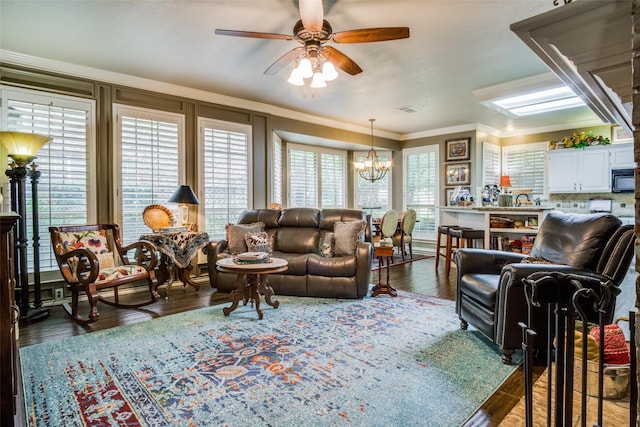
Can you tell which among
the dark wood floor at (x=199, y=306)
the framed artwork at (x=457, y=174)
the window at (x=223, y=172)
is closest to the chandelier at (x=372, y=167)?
the framed artwork at (x=457, y=174)

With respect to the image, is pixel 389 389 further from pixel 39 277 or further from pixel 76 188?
pixel 76 188

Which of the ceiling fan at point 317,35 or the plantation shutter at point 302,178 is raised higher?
the ceiling fan at point 317,35

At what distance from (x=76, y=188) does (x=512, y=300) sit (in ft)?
14.9

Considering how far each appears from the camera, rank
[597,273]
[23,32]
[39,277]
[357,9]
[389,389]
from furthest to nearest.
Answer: [39,277] → [23,32] → [357,9] → [597,273] → [389,389]

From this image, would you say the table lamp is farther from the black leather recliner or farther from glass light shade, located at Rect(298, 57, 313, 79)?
the black leather recliner

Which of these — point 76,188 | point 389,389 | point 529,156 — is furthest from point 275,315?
point 529,156

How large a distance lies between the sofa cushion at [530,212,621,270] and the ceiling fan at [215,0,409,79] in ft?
6.13

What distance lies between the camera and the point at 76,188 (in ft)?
12.7

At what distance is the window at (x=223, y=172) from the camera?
192 inches

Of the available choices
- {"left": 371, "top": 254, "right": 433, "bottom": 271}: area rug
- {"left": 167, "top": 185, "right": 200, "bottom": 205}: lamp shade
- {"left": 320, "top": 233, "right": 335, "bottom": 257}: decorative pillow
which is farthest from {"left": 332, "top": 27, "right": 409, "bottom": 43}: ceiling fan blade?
{"left": 371, "top": 254, "right": 433, "bottom": 271}: area rug

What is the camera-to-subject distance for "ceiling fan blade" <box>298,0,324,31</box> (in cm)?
224

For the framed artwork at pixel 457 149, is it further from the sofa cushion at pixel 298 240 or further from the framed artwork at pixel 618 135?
the sofa cushion at pixel 298 240

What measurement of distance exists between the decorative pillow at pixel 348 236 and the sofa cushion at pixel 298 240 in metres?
0.38

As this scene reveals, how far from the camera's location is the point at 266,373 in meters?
2.11
